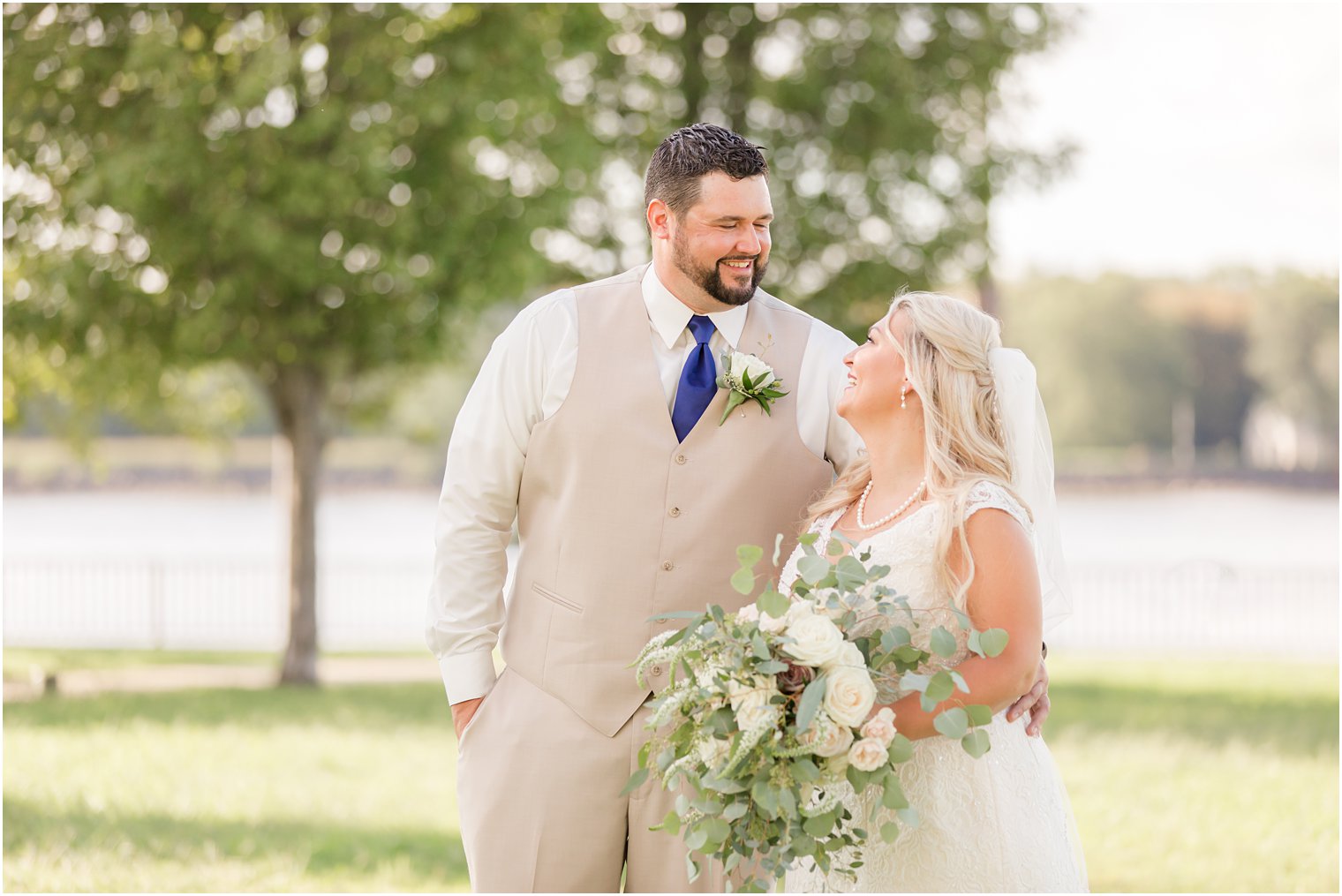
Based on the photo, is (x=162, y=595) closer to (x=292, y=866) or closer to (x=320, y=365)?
(x=320, y=365)

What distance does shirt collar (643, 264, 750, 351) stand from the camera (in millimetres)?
3160

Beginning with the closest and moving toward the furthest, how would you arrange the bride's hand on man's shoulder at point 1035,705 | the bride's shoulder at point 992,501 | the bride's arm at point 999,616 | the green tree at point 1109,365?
1. the bride's arm at point 999,616
2. the bride's shoulder at point 992,501
3. the bride's hand on man's shoulder at point 1035,705
4. the green tree at point 1109,365

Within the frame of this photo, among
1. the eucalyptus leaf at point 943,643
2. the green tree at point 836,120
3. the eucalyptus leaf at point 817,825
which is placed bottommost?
the eucalyptus leaf at point 817,825

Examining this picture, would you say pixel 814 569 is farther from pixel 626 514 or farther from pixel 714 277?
pixel 714 277

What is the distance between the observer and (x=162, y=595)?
15.1m

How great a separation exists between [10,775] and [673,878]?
5.49 m

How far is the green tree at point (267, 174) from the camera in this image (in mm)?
8547

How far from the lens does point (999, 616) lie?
2.48 metres

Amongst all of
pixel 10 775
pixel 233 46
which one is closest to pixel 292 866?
pixel 10 775

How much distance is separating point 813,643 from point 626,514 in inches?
33.0

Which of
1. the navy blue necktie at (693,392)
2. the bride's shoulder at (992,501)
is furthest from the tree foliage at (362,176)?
the bride's shoulder at (992,501)

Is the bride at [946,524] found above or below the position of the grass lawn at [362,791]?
above

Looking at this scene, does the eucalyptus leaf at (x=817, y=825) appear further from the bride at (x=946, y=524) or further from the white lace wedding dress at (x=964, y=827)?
the white lace wedding dress at (x=964, y=827)

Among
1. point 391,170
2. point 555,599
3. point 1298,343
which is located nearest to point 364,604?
point 391,170
